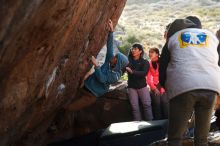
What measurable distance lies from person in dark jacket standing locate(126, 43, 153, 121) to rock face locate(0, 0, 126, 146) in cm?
133

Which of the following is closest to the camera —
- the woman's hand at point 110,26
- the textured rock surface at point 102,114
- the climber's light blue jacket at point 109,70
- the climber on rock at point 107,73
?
the climber's light blue jacket at point 109,70

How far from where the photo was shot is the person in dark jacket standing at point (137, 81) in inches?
417

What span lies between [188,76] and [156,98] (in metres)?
5.19

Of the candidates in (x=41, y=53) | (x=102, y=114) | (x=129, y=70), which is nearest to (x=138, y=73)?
(x=129, y=70)

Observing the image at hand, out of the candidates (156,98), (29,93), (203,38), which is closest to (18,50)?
(29,93)

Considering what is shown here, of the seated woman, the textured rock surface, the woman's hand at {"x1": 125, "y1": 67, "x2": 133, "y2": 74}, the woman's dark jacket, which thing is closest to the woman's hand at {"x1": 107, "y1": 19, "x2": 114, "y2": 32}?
the woman's hand at {"x1": 125, "y1": 67, "x2": 133, "y2": 74}

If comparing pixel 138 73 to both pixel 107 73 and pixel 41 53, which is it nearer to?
pixel 107 73

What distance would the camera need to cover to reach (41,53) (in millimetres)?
5836

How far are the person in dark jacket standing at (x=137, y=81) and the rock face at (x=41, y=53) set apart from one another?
1331mm

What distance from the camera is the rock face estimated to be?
4617mm

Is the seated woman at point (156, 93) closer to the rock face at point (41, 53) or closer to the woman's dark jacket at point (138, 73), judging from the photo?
the woman's dark jacket at point (138, 73)

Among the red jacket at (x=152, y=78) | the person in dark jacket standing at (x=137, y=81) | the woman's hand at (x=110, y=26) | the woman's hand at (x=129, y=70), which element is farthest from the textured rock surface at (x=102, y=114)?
the woman's hand at (x=110, y=26)

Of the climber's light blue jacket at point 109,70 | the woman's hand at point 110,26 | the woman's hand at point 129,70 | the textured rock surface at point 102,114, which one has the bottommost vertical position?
the textured rock surface at point 102,114

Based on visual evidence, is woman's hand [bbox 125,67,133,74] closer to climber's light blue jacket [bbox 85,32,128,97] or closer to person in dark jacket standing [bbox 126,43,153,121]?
person in dark jacket standing [bbox 126,43,153,121]
